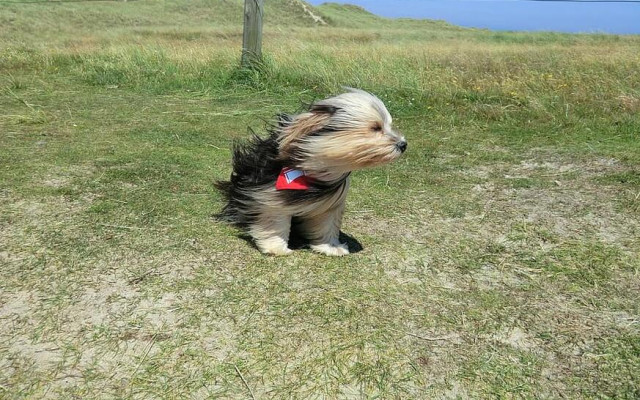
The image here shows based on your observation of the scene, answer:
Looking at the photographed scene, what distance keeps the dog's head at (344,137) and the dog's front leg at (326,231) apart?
1.13 feet

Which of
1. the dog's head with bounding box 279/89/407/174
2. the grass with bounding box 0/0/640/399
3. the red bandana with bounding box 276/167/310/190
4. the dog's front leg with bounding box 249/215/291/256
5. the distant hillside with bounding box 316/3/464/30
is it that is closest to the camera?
the grass with bounding box 0/0/640/399

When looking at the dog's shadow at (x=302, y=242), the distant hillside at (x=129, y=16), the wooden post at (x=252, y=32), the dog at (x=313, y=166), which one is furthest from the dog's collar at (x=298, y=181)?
the distant hillside at (x=129, y=16)

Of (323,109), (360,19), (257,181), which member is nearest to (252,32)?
(257,181)

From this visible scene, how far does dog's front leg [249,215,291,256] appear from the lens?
3.24 meters

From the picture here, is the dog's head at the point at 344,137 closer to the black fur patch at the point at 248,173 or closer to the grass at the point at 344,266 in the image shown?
the black fur patch at the point at 248,173

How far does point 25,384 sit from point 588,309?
8.17 ft

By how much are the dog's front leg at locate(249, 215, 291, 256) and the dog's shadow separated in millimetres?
138

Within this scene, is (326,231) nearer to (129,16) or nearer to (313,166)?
(313,166)

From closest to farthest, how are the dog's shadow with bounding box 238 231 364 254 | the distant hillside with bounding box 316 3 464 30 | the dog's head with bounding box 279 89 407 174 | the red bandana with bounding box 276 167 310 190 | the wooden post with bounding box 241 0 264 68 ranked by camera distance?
the dog's head with bounding box 279 89 407 174 < the red bandana with bounding box 276 167 310 190 < the dog's shadow with bounding box 238 231 364 254 < the wooden post with bounding box 241 0 264 68 < the distant hillside with bounding box 316 3 464 30

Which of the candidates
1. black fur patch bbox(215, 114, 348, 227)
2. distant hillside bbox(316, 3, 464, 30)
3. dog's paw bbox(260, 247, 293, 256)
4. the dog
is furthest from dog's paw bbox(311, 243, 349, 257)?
distant hillside bbox(316, 3, 464, 30)

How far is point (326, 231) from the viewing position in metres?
3.32

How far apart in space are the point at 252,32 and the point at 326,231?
5790 millimetres

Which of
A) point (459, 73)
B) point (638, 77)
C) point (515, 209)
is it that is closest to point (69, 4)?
point (459, 73)

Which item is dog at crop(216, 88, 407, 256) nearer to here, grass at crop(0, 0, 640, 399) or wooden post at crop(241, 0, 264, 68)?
grass at crop(0, 0, 640, 399)
